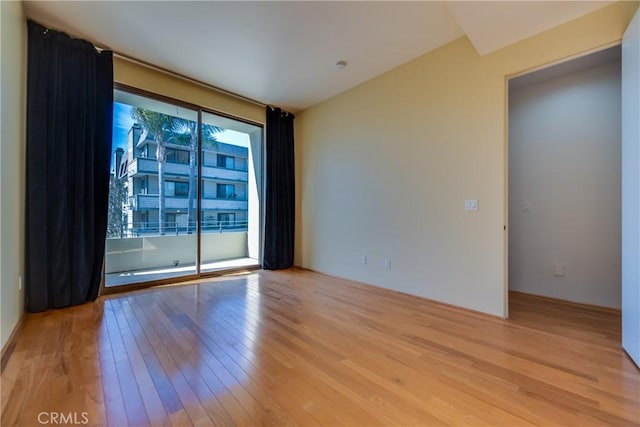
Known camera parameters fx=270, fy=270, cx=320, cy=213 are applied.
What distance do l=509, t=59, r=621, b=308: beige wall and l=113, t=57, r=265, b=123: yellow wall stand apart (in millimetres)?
3911

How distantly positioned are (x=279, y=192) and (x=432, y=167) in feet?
8.79

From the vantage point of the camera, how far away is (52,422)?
129cm

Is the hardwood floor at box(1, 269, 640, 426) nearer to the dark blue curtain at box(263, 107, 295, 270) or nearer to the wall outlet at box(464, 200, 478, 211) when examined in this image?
the wall outlet at box(464, 200, 478, 211)

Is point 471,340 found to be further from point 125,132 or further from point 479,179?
point 125,132

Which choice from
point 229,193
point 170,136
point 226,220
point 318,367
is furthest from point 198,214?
point 318,367

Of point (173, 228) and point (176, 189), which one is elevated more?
point (176, 189)

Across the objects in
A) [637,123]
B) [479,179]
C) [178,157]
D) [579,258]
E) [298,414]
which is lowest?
[298,414]

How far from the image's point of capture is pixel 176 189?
398 centimetres

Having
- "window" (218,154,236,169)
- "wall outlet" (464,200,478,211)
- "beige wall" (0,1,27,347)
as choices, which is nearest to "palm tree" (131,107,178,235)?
"window" (218,154,236,169)

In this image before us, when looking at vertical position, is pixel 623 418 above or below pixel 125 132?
below

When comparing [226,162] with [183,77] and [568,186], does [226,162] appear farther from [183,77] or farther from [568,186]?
[568,186]

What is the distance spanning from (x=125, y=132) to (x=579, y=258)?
18.8 ft

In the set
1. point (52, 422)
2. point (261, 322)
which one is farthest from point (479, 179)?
point (52, 422)

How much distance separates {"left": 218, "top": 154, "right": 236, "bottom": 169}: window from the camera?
445 centimetres
